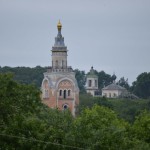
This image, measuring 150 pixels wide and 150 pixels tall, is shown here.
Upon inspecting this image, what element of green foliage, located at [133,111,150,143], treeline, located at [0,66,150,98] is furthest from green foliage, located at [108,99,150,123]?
green foliage, located at [133,111,150,143]

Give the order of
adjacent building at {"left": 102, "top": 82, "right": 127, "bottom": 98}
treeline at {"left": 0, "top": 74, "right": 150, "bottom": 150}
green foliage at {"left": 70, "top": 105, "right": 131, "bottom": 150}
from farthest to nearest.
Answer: adjacent building at {"left": 102, "top": 82, "right": 127, "bottom": 98}, green foliage at {"left": 70, "top": 105, "right": 131, "bottom": 150}, treeline at {"left": 0, "top": 74, "right": 150, "bottom": 150}

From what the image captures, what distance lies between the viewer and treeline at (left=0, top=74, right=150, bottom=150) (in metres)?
49.1

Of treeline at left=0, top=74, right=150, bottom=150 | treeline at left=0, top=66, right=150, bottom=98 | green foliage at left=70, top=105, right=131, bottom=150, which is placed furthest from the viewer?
treeline at left=0, top=66, right=150, bottom=98

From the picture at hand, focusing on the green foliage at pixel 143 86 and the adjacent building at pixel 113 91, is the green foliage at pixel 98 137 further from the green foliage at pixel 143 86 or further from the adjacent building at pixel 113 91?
the green foliage at pixel 143 86

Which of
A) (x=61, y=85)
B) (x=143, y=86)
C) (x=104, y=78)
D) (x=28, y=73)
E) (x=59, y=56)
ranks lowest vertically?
(x=61, y=85)

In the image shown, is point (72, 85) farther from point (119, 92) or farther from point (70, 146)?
point (70, 146)

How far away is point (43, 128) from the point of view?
5019 centimetres

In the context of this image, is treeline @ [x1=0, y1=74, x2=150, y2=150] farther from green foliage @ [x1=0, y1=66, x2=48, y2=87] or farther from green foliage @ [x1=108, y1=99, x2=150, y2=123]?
green foliage @ [x1=0, y1=66, x2=48, y2=87]

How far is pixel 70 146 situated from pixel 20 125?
199 centimetres

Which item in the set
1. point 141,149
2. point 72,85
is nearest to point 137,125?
point 141,149

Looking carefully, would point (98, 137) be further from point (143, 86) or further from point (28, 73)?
point (28, 73)

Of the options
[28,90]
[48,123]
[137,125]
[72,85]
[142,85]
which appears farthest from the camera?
[142,85]

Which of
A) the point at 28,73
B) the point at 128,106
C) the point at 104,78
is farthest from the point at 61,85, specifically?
the point at 104,78

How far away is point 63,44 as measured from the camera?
4943 inches
